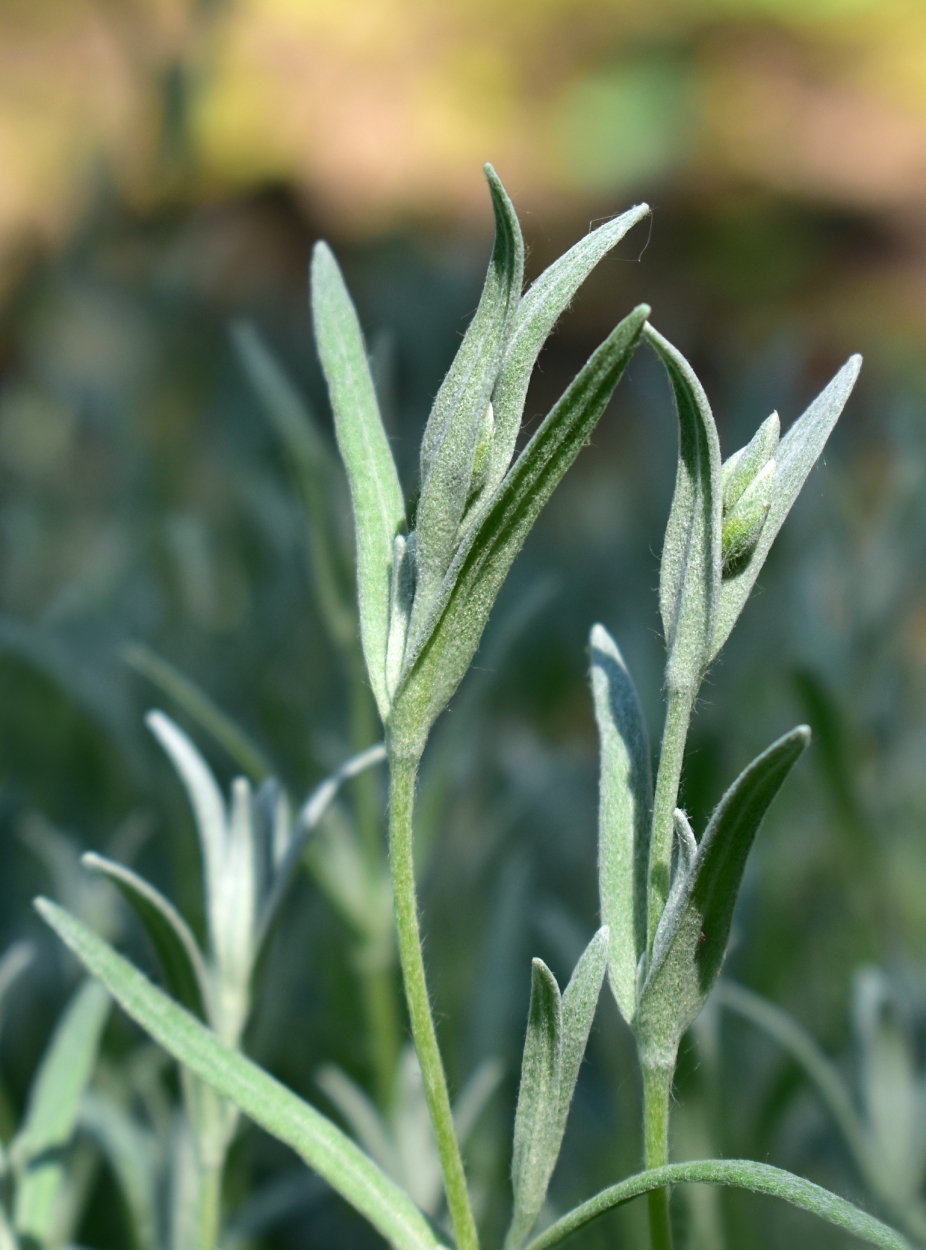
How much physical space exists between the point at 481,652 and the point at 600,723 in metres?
1.17

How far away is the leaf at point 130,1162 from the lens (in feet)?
3.33

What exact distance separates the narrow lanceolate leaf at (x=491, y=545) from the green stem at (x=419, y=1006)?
0.04 meters

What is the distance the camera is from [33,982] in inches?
60.6

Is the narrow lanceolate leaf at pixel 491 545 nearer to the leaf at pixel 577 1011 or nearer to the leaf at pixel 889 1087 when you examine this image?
the leaf at pixel 577 1011

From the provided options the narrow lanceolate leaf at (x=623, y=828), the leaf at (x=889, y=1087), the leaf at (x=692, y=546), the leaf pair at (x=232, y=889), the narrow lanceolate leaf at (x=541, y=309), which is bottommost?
the leaf at (x=889, y=1087)

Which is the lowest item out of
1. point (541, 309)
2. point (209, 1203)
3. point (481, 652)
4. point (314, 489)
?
point (481, 652)

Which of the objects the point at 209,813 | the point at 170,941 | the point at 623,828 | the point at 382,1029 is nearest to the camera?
the point at 623,828

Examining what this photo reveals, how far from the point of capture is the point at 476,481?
1.90 feet

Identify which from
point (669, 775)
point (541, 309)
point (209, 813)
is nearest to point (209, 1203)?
point (209, 813)

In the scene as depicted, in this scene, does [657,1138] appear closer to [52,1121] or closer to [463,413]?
[463,413]

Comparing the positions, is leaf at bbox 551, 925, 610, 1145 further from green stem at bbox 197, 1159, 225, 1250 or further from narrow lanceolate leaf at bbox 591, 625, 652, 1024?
green stem at bbox 197, 1159, 225, 1250

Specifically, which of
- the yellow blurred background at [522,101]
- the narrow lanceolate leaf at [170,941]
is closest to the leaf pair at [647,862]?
the narrow lanceolate leaf at [170,941]

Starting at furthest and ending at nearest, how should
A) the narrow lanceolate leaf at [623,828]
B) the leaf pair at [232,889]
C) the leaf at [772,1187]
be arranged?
the leaf pair at [232,889] → the narrow lanceolate leaf at [623,828] → the leaf at [772,1187]

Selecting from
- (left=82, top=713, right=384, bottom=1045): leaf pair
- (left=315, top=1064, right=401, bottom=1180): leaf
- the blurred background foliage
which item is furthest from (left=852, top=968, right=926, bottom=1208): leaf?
(left=82, top=713, right=384, bottom=1045): leaf pair
